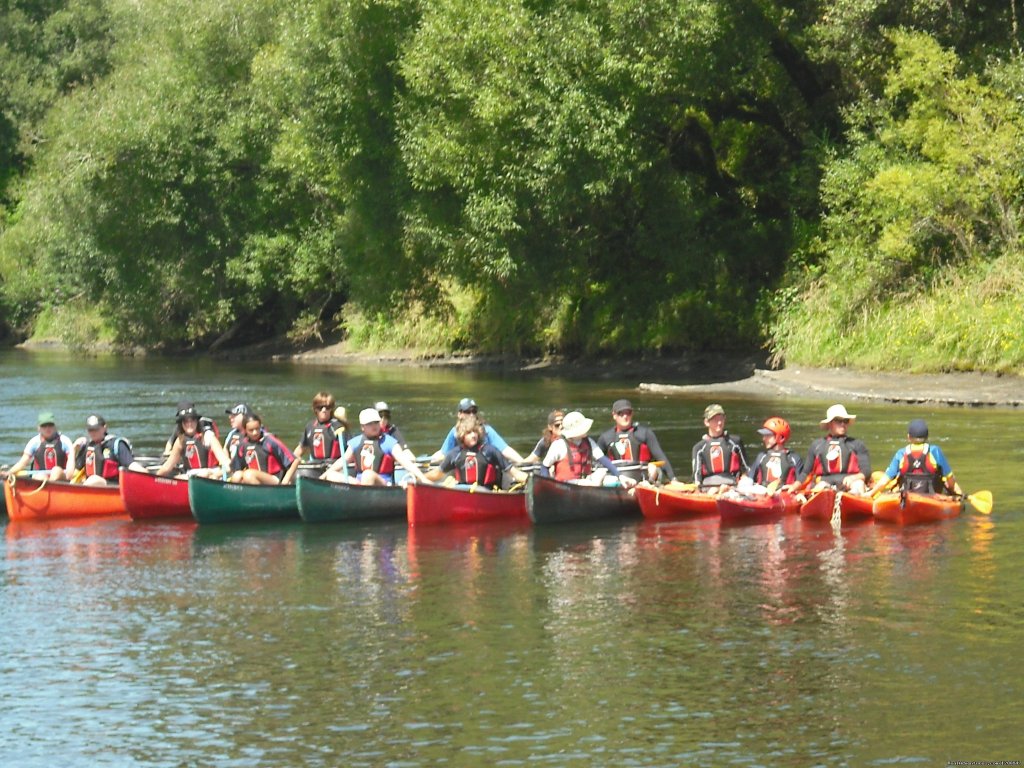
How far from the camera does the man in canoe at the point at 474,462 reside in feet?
69.8

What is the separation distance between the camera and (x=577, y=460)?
21.8 m

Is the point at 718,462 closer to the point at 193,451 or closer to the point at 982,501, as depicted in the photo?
the point at 982,501

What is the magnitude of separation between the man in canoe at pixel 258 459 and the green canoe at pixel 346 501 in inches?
37.0

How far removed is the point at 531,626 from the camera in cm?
1554

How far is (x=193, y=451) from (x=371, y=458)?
2.71m

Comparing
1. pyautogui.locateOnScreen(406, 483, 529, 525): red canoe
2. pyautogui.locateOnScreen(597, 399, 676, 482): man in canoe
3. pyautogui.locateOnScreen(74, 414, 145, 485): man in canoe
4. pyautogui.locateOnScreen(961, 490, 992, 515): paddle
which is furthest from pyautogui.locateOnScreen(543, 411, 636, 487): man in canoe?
pyautogui.locateOnScreen(74, 414, 145, 485): man in canoe

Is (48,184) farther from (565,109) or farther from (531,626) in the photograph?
(531,626)

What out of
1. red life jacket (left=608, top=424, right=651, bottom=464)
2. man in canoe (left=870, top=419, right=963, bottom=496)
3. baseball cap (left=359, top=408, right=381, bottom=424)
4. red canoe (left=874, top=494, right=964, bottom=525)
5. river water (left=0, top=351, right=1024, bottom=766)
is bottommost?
river water (left=0, top=351, right=1024, bottom=766)

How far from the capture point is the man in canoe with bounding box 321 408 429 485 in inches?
856


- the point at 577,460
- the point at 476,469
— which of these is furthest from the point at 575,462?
the point at 476,469

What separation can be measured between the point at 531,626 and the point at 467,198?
27.3 m

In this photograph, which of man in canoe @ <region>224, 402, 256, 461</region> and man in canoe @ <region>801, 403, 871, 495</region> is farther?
man in canoe @ <region>224, 402, 256, 461</region>

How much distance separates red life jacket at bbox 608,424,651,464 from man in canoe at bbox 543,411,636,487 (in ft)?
1.08

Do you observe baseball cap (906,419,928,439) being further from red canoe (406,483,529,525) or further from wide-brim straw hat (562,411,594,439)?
red canoe (406,483,529,525)
